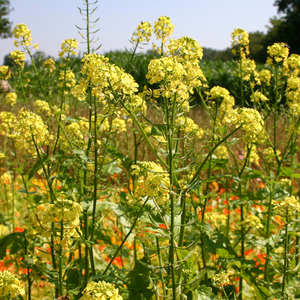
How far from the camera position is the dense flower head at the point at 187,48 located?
1765mm

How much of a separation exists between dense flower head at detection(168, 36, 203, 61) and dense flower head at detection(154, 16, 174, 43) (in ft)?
1.54

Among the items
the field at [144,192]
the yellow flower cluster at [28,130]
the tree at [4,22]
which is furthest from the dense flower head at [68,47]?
the tree at [4,22]

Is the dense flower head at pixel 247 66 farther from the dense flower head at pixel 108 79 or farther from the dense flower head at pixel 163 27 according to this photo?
the dense flower head at pixel 108 79

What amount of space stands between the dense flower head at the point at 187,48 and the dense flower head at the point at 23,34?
4.83ft

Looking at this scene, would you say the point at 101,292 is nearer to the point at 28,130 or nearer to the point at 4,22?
the point at 28,130

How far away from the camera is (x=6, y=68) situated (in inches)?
123

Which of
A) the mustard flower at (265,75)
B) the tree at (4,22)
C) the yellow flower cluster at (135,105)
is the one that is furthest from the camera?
the tree at (4,22)

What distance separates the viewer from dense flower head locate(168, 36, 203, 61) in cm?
176

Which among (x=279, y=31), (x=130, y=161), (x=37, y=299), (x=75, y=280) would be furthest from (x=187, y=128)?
(x=279, y=31)

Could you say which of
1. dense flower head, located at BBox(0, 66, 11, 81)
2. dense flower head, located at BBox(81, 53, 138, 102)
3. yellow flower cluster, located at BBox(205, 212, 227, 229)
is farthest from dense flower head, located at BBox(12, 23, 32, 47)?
yellow flower cluster, located at BBox(205, 212, 227, 229)

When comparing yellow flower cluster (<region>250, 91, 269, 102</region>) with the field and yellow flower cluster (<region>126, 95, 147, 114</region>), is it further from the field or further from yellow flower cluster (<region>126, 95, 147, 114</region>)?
yellow flower cluster (<region>126, 95, 147, 114</region>)

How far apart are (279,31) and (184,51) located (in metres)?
40.5

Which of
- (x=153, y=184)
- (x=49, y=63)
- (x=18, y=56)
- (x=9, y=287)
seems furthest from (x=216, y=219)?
(x=18, y=56)

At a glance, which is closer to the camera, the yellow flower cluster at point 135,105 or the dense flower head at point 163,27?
the yellow flower cluster at point 135,105
